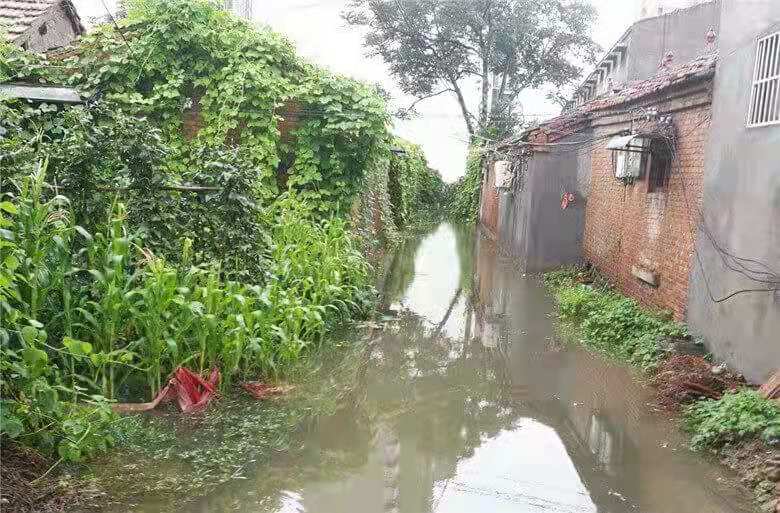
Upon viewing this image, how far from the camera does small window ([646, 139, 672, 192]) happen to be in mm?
9422

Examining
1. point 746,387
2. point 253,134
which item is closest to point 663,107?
point 746,387

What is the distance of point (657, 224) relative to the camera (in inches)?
380

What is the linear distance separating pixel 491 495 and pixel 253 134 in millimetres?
7714

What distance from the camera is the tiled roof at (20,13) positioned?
433 inches

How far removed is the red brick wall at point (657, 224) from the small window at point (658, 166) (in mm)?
136

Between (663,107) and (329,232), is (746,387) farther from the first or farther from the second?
(329,232)

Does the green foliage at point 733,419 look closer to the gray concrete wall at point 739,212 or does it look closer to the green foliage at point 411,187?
the gray concrete wall at point 739,212

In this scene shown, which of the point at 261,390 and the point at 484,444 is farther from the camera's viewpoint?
the point at 261,390

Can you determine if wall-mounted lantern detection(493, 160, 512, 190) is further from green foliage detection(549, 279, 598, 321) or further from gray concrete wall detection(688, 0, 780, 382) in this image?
gray concrete wall detection(688, 0, 780, 382)

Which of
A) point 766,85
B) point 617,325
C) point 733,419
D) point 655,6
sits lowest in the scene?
point 733,419

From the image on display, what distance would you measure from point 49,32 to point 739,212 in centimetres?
1265

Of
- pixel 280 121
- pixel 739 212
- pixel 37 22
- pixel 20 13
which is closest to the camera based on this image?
pixel 739 212

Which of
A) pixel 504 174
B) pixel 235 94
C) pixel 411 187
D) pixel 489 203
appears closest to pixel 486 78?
pixel 411 187

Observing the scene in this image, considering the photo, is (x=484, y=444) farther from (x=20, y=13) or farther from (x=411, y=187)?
(x=411, y=187)
